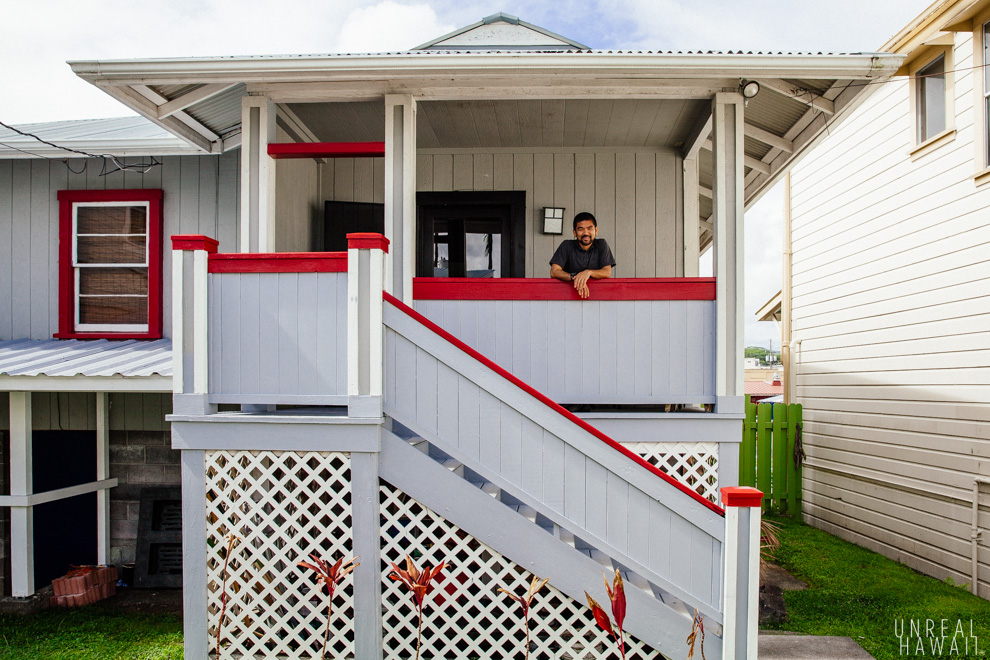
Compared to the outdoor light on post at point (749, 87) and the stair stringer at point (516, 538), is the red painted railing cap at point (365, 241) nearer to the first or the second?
the stair stringer at point (516, 538)

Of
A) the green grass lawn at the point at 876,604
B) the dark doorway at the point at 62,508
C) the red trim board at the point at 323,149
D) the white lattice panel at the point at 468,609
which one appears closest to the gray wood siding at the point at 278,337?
the white lattice panel at the point at 468,609

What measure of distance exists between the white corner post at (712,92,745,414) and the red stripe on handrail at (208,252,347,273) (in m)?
2.70

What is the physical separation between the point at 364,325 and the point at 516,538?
1.51 m

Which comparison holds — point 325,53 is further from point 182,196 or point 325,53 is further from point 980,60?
point 980,60

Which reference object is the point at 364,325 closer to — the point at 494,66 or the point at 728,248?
the point at 494,66

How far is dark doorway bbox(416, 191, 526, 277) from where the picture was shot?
6.64 m

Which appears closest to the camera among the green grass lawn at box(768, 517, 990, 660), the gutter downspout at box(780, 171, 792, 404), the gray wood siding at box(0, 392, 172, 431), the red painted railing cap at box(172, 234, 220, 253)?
the red painted railing cap at box(172, 234, 220, 253)

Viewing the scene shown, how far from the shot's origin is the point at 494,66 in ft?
14.3

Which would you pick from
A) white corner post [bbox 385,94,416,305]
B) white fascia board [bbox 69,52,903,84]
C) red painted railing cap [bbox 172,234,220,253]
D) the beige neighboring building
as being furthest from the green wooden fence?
red painted railing cap [bbox 172,234,220,253]

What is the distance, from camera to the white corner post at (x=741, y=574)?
10.9 feet

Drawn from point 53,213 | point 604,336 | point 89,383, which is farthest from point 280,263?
point 53,213

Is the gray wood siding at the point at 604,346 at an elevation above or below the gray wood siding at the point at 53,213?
below

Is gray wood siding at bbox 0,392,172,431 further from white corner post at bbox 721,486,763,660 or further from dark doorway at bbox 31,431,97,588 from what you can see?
white corner post at bbox 721,486,763,660

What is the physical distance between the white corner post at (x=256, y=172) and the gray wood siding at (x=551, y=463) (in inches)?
67.0
